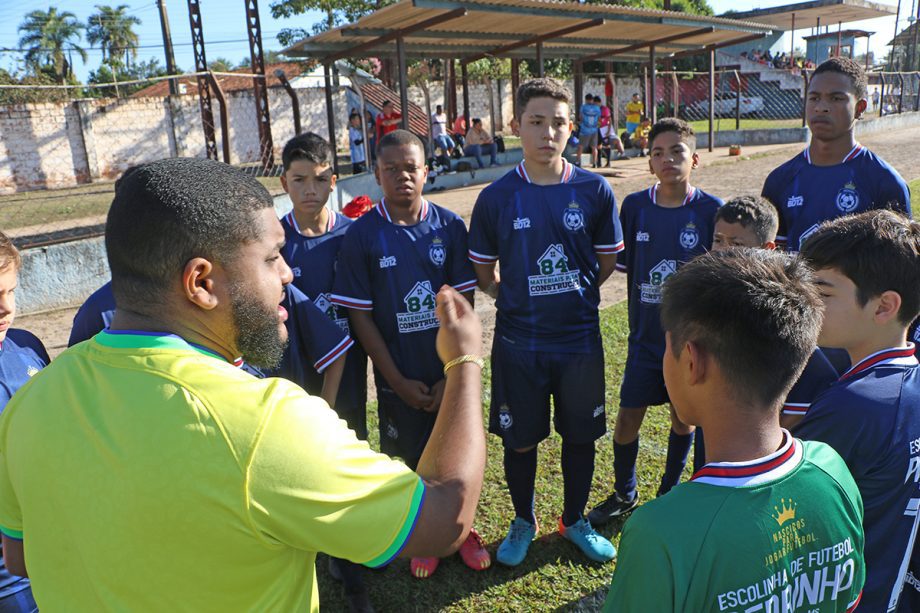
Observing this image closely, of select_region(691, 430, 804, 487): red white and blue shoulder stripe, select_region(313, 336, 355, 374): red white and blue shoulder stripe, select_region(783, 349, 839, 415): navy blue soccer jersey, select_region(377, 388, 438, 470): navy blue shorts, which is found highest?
select_region(691, 430, 804, 487): red white and blue shoulder stripe

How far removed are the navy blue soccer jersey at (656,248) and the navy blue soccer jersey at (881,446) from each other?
1711 millimetres

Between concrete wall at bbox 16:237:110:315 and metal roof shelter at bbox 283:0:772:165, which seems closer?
concrete wall at bbox 16:237:110:315

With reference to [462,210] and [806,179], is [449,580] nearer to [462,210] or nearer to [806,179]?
[806,179]

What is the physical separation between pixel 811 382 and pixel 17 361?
3.08m

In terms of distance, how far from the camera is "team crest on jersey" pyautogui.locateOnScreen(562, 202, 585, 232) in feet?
11.5

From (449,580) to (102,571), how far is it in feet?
7.86

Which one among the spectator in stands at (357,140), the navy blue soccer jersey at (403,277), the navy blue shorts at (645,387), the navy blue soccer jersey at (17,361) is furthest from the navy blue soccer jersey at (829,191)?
the spectator in stands at (357,140)

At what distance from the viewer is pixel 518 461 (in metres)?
3.62

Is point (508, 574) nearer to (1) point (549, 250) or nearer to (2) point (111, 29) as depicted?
(1) point (549, 250)

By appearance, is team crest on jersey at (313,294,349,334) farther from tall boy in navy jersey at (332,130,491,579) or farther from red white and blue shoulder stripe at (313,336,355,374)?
red white and blue shoulder stripe at (313,336,355,374)

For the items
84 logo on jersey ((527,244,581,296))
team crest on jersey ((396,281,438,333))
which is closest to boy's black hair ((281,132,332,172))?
team crest on jersey ((396,281,438,333))

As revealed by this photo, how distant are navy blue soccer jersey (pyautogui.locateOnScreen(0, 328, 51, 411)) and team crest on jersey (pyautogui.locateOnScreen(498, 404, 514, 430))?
211 cm

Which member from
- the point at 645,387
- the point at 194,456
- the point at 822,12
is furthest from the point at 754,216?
the point at 822,12

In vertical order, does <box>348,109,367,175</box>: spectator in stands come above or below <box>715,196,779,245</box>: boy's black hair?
above
